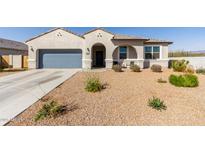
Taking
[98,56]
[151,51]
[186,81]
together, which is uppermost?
[151,51]

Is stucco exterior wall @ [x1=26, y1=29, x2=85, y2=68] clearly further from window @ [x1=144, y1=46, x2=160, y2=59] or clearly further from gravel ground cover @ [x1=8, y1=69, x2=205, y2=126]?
gravel ground cover @ [x1=8, y1=69, x2=205, y2=126]

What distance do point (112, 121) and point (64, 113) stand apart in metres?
1.78

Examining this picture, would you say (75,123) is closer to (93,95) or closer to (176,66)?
(93,95)

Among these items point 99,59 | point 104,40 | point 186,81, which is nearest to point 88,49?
point 104,40

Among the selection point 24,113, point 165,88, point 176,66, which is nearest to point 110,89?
point 165,88

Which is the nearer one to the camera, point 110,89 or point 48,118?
point 48,118

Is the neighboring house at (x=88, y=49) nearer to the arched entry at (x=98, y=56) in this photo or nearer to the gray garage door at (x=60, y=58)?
the gray garage door at (x=60, y=58)

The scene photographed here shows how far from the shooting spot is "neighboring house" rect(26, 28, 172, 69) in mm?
21969

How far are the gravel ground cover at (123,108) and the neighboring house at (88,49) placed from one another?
12.2m

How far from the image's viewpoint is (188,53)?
34875 millimetres

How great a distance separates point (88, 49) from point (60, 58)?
4.26 meters

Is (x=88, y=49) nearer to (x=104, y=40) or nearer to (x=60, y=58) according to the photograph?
(x=104, y=40)

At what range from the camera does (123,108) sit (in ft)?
24.4

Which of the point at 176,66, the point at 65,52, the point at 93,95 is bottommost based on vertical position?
the point at 93,95
